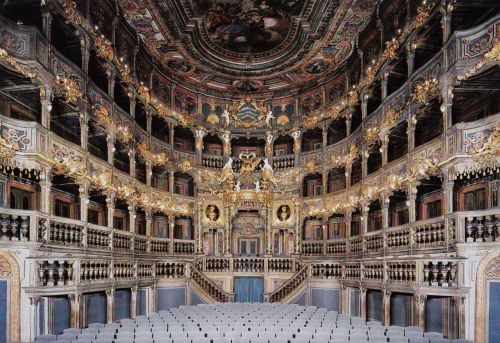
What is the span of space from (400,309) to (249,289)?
11.8 meters

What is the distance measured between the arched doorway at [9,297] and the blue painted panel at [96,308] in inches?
221

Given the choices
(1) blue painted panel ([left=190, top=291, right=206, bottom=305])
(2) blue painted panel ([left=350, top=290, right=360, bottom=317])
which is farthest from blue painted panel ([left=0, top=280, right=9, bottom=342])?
(2) blue painted panel ([left=350, top=290, right=360, bottom=317])

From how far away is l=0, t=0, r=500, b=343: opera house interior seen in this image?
46.5 feet

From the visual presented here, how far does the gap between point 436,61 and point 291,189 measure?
14908 mm

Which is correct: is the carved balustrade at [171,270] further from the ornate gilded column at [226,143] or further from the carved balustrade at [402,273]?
the carved balustrade at [402,273]

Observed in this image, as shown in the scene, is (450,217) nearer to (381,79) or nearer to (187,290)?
(381,79)

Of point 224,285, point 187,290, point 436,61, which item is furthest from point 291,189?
point 436,61

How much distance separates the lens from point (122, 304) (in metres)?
21.4

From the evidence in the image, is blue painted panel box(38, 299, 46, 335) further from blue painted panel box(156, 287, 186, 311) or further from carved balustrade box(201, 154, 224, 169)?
carved balustrade box(201, 154, 224, 169)

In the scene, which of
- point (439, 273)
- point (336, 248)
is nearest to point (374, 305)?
point (336, 248)

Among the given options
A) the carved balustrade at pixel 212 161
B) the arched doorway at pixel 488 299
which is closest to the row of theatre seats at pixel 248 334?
the arched doorway at pixel 488 299

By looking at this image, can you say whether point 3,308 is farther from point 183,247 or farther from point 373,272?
point 183,247

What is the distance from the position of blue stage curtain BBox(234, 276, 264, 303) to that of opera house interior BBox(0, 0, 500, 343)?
0.43 feet

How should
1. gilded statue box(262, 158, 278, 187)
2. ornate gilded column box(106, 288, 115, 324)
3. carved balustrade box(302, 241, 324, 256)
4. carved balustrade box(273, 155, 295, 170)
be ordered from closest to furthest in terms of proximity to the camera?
ornate gilded column box(106, 288, 115, 324) < carved balustrade box(302, 241, 324, 256) < gilded statue box(262, 158, 278, 187) < carved balustrade box(273, 155, 295, 170)
